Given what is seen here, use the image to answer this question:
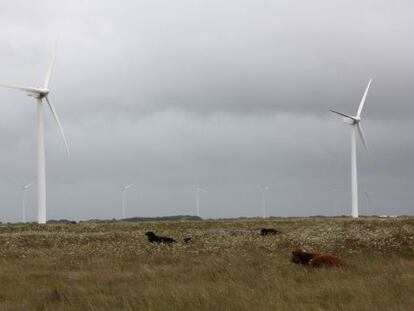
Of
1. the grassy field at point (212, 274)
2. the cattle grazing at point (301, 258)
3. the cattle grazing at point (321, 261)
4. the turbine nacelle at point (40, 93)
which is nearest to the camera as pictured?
the grassy field at point (212, 274)

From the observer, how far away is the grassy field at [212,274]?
1472 cm

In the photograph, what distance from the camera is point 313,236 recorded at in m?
37.1

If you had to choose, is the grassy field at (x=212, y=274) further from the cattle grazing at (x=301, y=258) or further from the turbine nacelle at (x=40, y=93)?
the turbine nacelle at (x=40, y=93)

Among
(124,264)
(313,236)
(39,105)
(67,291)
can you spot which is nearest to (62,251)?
(124,264)

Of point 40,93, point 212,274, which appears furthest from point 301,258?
point 40,93

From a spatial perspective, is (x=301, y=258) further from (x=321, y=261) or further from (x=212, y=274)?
(x=212, y=274)

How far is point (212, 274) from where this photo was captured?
2067 cm

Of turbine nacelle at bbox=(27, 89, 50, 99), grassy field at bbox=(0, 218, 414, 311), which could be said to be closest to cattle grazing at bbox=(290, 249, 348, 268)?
grassy field at bbox=(0, 218, 414, 311)

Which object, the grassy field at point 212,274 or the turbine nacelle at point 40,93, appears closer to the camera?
the grassy field at point 212,274

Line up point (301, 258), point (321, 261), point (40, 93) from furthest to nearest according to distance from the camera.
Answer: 1. point (40, 93)
2. point (301, 258)
3. point (321, 261)

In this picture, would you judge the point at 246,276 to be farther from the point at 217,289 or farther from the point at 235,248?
the point at 235,248

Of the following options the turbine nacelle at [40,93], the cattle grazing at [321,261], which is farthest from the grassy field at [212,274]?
the turbine nacelle at [40,93]

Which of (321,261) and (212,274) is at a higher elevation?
(321,261)

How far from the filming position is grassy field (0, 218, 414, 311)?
14.7 metres
